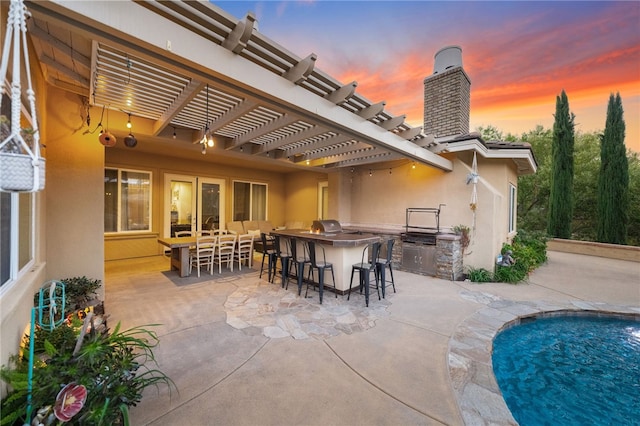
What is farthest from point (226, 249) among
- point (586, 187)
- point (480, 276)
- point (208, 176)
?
point (586, 187)

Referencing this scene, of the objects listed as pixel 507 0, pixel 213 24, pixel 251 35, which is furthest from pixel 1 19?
pixel 507 0

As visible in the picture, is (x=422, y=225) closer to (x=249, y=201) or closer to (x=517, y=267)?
(x=517, y=267)

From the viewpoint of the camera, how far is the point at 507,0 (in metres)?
6.75

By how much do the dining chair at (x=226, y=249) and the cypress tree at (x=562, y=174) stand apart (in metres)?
14.5

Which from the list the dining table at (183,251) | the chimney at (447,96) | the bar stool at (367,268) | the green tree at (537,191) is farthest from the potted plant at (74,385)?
the green tree at (537,191)

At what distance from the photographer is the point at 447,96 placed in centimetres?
739

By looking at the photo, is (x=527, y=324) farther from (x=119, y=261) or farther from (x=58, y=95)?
(x=119, y=261)

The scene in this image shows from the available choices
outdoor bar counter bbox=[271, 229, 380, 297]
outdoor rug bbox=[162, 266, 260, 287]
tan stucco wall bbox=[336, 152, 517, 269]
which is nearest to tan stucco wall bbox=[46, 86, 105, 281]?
outdoor rug bbox=[162, 266, 260, 287]

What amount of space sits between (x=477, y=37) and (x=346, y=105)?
22.5 ft

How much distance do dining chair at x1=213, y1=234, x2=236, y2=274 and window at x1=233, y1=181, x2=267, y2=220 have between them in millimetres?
3468

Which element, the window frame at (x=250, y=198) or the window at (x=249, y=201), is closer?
the window frame at (x=250, y=198)

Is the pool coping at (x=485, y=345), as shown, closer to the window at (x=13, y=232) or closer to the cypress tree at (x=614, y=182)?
the window at (x=13, y=232)

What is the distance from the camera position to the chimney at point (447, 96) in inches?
283

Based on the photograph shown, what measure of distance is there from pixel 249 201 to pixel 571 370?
9.88 metres
